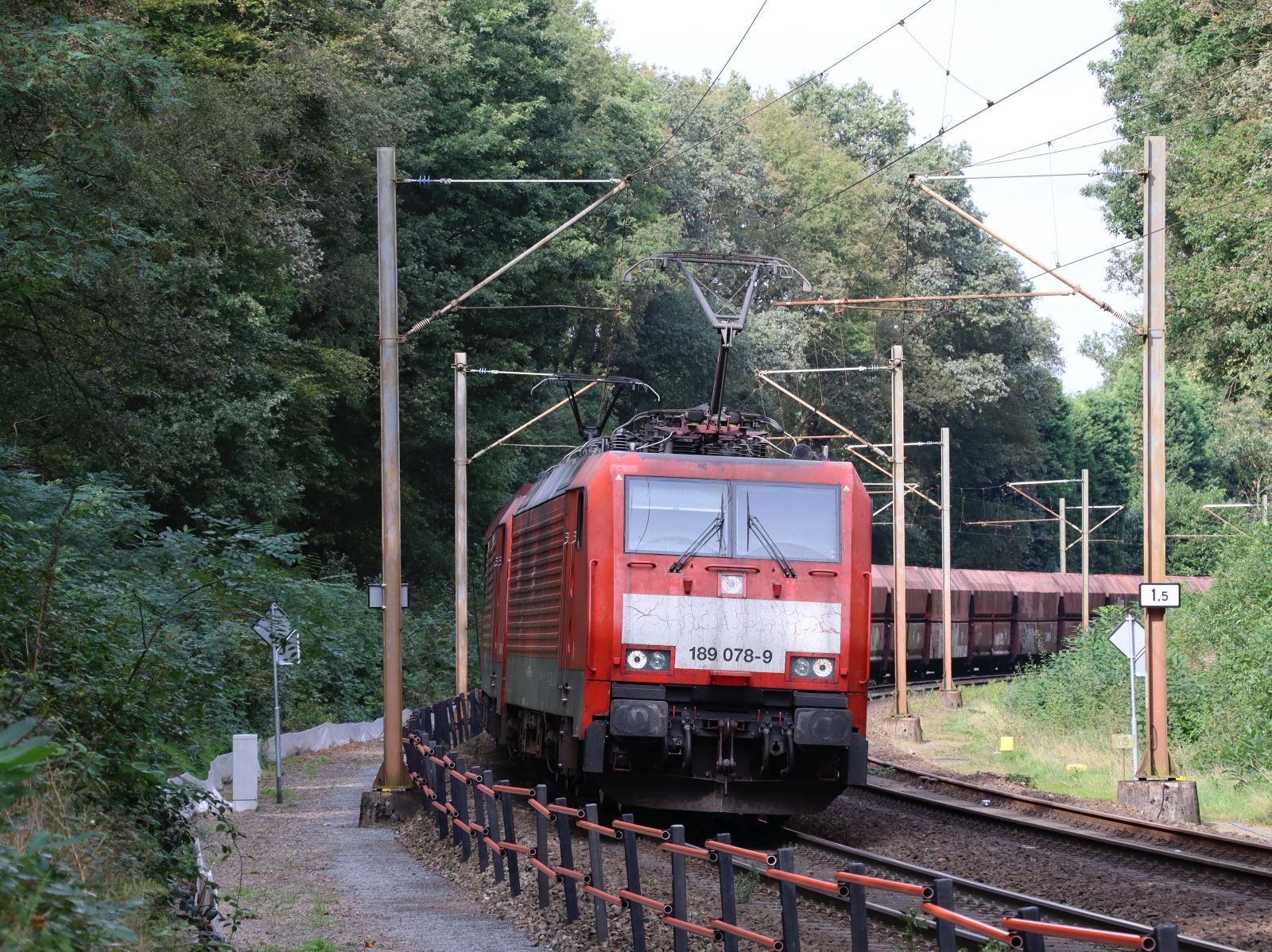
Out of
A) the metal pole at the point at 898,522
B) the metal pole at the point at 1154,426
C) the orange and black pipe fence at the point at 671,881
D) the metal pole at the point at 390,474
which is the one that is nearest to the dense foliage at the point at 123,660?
the metal pole at the point at 390,474

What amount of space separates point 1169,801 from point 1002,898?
7.25 m

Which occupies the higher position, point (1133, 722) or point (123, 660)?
point (123, 660)

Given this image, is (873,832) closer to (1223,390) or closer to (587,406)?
(1223,390)

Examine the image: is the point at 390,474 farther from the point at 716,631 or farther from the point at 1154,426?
the point at 1154,426

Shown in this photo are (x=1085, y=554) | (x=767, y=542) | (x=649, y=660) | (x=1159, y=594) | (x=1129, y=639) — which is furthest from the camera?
(x=1085, y=554)

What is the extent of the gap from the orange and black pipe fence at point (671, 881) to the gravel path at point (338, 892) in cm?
50

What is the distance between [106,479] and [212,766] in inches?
249

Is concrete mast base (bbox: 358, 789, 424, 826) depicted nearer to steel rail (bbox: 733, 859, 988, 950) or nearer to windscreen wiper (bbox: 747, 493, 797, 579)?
windscreen wiper (bbox: 747, 493, 797, 579)

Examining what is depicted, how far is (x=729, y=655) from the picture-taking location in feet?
46.2

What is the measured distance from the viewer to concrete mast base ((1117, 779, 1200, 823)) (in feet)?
58.4

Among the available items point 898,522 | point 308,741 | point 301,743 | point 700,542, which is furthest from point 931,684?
point 700,542

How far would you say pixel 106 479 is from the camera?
25.1 metres

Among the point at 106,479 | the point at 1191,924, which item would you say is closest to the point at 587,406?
the point at 106,479

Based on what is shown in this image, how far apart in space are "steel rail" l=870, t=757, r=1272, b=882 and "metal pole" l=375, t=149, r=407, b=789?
238 inches
